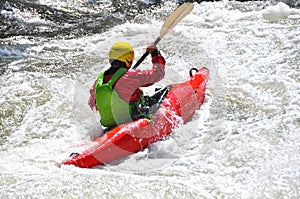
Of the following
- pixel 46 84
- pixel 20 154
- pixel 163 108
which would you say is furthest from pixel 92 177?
pixel 46 84

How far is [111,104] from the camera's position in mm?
4500

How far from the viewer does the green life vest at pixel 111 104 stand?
445cm

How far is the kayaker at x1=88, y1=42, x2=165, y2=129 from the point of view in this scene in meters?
4.46

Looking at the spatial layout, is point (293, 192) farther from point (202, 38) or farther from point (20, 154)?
point (202, 38)

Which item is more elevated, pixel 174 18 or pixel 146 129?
pixel 174 18

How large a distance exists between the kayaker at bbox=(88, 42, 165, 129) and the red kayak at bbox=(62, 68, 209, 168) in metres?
0.14

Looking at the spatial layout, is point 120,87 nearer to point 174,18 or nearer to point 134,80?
point 134,80

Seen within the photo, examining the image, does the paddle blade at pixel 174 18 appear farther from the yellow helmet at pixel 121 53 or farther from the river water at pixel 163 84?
the yellow helmet at pixel 121 53

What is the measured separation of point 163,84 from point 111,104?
6.86ft

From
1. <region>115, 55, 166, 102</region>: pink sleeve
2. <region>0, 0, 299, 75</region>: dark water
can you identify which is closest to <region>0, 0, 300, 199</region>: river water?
<region>0, 0, 299, 75</region>: dark water

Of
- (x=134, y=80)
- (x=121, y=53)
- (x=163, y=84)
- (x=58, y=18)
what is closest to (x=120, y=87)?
(x=134, y=80)

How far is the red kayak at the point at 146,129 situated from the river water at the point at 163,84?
9cm

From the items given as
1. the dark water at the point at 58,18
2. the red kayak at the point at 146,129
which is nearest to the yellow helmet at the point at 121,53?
the red kayak at the point at 146,129

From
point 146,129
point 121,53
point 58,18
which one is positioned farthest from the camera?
point 58,18
